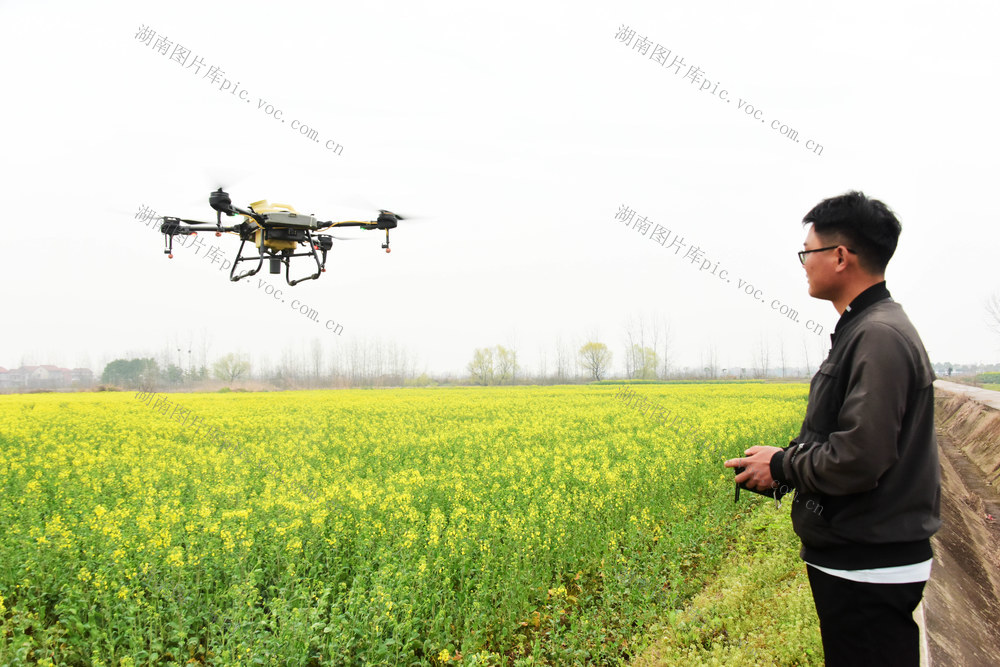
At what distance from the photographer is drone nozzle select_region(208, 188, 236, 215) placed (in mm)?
6395

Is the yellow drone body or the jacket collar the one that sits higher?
the yellow drone body

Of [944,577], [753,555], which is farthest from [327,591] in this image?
[944,577]

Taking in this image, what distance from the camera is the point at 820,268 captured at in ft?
7.55

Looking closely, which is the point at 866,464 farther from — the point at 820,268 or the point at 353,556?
the point at 353,556

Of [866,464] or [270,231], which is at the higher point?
[270,231]

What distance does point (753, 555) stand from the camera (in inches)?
246

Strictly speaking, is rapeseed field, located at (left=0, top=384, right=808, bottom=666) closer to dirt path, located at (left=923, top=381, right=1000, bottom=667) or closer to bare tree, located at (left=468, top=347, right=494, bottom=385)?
dirt path, located at (left=923, top=381, right=1000, bottom=667)

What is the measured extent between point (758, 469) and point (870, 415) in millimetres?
539

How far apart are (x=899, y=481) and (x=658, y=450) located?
8386 millimetres

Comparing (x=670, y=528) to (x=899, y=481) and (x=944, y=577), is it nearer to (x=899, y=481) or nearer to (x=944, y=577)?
(x=944, y=577)

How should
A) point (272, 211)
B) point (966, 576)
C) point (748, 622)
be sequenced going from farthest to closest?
point (272, 211)
point (966, 576)
point (748, 622)

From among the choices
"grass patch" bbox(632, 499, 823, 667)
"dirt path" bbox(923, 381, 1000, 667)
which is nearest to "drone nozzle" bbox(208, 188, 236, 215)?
"grass patch" bbox(632, 499, 823, 667)

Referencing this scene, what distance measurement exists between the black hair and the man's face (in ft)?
0.16

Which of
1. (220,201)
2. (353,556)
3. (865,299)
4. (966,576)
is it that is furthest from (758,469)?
(220,201)
